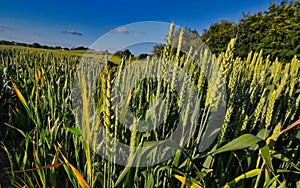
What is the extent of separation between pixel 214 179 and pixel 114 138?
41cm

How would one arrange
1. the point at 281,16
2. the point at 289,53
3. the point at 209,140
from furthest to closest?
the point at 281,16 < the point at 289,53 < the point at 209,140

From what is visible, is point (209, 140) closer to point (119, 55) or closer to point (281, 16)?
point (119, 55)

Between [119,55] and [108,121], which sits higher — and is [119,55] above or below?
above

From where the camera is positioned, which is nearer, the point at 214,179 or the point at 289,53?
the point at 214,179

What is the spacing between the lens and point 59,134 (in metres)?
0.87

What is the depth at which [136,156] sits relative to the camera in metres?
0.50

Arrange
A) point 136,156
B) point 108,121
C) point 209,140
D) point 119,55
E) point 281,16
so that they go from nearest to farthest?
point 108,121 < point 136,156 < point 209,140 < point 119,55 < point 281,16

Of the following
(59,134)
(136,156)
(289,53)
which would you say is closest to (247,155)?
(136,156)

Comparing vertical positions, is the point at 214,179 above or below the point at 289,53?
below

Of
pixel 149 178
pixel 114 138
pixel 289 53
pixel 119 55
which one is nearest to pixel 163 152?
pixel 149 178

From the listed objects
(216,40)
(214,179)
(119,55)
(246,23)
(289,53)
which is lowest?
(214,179)

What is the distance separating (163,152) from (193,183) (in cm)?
11

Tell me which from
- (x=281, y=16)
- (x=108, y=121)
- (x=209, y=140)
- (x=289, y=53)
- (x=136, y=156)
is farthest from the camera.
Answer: (x=281, y=16)

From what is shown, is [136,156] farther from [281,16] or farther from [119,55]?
[281,16]
